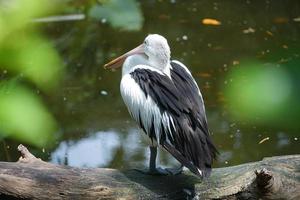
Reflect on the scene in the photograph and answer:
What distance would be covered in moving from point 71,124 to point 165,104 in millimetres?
1668

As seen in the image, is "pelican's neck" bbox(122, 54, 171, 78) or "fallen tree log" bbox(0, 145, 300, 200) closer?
"fallen tree log" bbox(0, 145, 300, 200)

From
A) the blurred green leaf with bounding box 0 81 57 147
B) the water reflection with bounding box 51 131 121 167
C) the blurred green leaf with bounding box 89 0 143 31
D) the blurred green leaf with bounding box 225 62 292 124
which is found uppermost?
the blurred green leaf with bounding box 0 81 57 147

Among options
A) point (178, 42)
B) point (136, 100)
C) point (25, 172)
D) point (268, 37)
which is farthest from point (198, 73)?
point (25, 172)

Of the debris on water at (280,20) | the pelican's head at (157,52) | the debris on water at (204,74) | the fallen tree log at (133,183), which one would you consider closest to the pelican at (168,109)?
the pelican's head at (157,52)

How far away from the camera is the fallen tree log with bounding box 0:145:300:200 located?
→ 2348 mm

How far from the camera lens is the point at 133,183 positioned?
249 centimetres

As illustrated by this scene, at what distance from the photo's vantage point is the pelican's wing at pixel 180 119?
2285mm

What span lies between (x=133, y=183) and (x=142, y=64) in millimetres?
605

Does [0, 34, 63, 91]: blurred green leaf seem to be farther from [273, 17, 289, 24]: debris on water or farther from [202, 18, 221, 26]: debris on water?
[273, 17, 289, 24]: debris on water

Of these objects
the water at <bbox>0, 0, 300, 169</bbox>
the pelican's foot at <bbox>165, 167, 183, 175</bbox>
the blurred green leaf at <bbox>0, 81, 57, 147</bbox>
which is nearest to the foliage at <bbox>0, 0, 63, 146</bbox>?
the blurred green leaf at <bbox>0, 81, 57, 147</bbox>

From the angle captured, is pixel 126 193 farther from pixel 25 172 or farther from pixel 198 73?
pixel 198 73

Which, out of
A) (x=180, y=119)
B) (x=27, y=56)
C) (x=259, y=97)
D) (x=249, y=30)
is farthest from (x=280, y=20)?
(x=27, y=56)

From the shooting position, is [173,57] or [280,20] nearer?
[173,57]

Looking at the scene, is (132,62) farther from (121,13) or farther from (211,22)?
(121,13)
